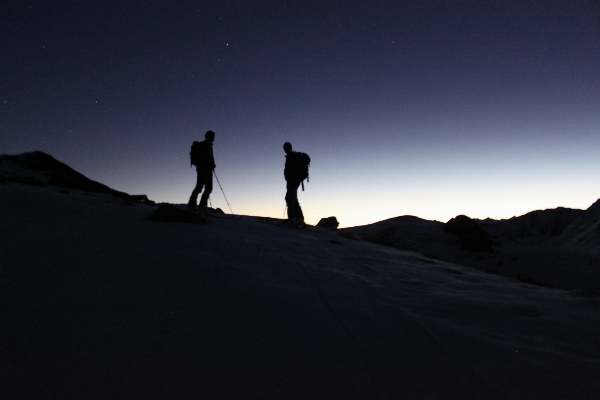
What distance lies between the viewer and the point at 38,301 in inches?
101

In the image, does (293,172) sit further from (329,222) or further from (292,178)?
(329,222)

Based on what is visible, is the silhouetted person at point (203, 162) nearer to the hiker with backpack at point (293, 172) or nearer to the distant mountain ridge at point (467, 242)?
the hiker with backpack at point (293, 172)

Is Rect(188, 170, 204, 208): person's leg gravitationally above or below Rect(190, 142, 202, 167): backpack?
below

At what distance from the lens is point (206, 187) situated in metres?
10.4

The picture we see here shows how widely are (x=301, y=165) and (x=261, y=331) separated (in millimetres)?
8427

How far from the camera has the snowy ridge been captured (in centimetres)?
180

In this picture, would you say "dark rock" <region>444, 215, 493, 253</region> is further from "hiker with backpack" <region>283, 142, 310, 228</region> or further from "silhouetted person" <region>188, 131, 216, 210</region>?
"silhouetted person" <region>188, 131, 216, 210</region>

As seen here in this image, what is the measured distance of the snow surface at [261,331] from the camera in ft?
5.90

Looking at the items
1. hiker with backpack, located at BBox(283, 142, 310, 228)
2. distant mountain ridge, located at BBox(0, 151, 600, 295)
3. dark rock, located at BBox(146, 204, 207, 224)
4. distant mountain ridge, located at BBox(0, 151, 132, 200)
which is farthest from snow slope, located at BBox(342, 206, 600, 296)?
distant mountain ridge, located at BBox(0, 151, 132, 200)

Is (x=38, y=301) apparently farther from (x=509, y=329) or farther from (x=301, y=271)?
(x=509, y=329)

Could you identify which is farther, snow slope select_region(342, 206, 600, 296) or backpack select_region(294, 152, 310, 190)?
snow slope select_region(342, 206, 600, 296)

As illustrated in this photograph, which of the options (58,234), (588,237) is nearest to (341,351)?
(58,234)

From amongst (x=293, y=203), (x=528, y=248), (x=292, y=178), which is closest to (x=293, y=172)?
(x=292, y=178)

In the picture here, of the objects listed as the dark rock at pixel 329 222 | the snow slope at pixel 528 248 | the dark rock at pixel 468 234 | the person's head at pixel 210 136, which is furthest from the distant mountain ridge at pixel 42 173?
the dark rock at pixel 468 234
